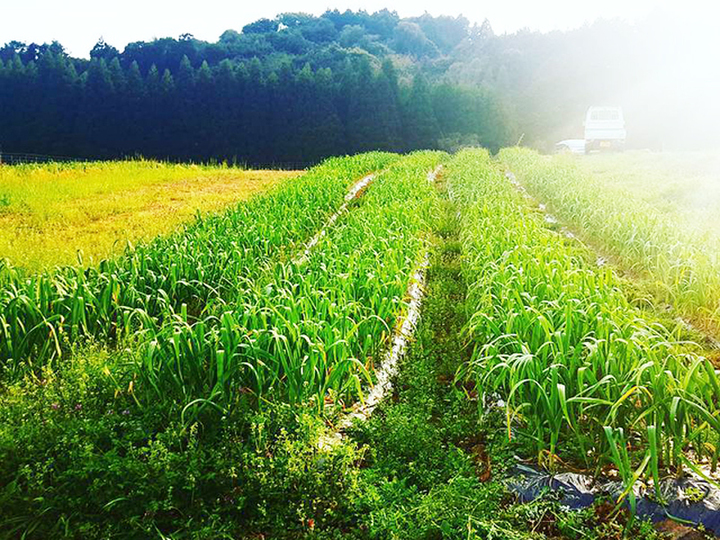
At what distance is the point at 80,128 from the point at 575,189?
43.4m

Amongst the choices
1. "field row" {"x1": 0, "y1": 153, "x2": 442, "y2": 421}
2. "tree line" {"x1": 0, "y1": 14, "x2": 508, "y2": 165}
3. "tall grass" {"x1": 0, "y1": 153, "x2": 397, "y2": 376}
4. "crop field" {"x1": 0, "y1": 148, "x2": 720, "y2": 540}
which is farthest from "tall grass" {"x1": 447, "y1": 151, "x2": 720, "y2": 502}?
"tree line" {"x1": 0, "y1": 14, "x2": 508, "y2": 165}

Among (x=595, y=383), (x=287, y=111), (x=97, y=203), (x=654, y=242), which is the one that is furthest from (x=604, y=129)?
(x=287, y=111)

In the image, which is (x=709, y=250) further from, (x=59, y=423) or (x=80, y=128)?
(x=80, y=128)

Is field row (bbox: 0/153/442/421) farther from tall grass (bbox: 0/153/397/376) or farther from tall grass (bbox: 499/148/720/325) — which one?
tall grass (bbox: 499/148/720/325)

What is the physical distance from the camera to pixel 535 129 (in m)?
49.3

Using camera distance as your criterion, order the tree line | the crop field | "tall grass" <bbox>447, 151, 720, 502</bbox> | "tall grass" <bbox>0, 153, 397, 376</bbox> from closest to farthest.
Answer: the crop field → "tall grass" <bbox>447, 151, 720, 502</bbox> → "tall grass" <bbox>0, 153, 397, 376</bbox> → the tree line

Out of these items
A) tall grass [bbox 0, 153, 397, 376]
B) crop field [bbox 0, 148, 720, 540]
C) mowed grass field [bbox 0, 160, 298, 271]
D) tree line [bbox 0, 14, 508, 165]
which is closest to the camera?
crop field [bbox 0, 148, 720, 540]

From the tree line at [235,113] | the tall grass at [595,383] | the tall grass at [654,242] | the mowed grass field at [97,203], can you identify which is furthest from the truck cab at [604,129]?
the tall grass at [595,383]

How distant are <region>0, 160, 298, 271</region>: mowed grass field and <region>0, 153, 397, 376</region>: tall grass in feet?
1.70

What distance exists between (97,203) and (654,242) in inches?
345

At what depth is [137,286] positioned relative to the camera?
443cm

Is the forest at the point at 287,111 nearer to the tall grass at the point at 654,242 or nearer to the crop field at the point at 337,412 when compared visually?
the tall grass at the point at 654,242

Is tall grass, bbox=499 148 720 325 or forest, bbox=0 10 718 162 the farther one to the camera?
forest, bbox=0 10 718 162

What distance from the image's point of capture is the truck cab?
2366cm
